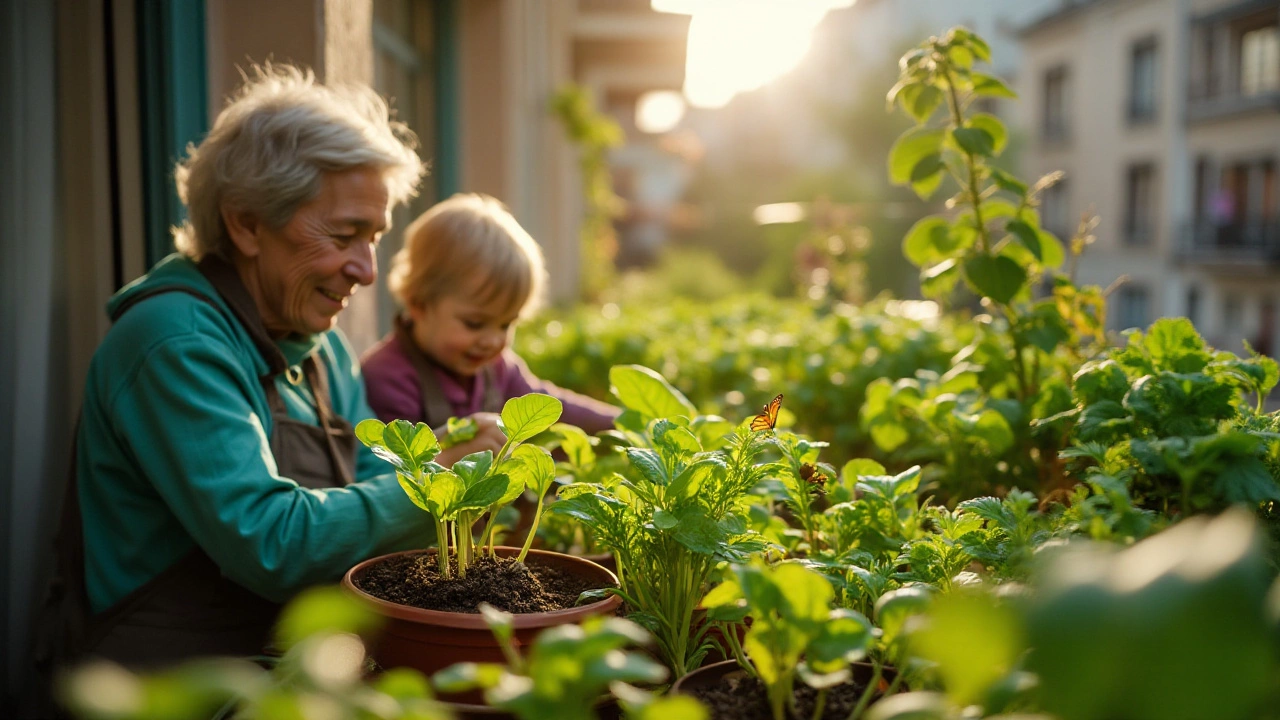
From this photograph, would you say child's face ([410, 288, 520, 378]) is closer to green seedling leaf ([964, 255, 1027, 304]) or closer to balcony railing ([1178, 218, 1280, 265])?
green seedling leaf ([964, 255, 1027, 304])

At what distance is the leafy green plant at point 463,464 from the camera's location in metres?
1.06

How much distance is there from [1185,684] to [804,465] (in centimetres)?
80

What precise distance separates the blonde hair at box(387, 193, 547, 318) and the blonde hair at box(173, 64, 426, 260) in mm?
566

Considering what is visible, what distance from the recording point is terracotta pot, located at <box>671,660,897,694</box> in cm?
93

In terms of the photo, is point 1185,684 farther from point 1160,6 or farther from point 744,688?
point 1160,6

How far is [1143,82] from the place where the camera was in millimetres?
27516

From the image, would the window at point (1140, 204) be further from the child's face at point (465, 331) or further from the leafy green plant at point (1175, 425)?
the leafy green plant at point (1175, 425)

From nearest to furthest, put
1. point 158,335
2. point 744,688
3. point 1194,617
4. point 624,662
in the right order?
point 1194,617 → point 624,662 → point 744,688 → point 158,335

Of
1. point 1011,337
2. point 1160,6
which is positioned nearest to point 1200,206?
point 1160,6

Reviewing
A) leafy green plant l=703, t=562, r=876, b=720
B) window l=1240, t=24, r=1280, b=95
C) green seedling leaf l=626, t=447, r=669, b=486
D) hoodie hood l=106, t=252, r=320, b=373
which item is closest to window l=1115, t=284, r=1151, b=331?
window l=1240, t=24, r=1280, b=95

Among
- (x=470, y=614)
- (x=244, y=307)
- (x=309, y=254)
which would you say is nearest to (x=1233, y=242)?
(x=309, y=254)

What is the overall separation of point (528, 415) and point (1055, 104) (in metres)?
33.2

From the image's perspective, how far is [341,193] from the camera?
1788 millimetres

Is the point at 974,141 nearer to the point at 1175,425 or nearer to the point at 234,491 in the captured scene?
the point at 1175,425
